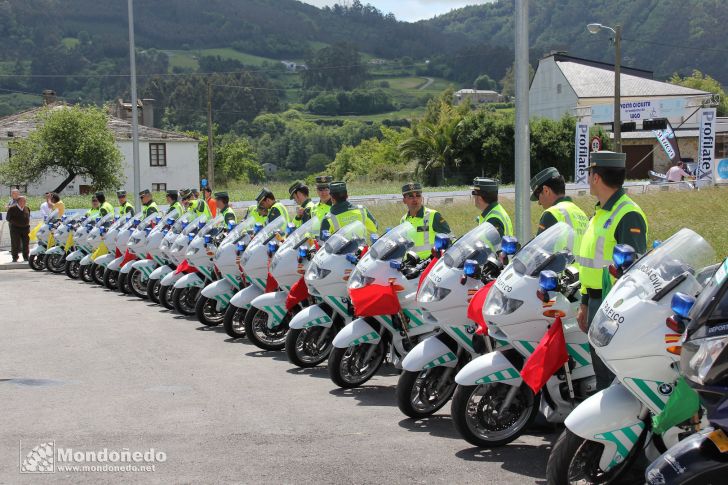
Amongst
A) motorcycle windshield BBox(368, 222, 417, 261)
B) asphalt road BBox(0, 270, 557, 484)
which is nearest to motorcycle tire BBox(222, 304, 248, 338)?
asphalt road BBox(0, 270, 557, 484)

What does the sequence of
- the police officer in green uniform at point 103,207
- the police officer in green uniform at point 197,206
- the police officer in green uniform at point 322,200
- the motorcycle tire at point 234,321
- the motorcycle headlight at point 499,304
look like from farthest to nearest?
1. the police officer in green uniform at point 103,207
2. the police officer in green uniform at point 197,206
3. the police officer in green uniform at point 322,200
4. the motorcycle tire at point 234,321
5. the motorcycle headlight at point 499,304

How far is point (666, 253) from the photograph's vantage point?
4.91 meters

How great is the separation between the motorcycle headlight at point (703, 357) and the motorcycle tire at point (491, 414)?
8.05 ft

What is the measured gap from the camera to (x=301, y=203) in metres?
12.4

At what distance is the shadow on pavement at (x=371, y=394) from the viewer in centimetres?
795

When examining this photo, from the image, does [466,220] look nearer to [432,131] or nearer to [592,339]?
[592,339]

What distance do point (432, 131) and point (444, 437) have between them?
46376 mm

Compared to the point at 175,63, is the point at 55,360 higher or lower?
lower

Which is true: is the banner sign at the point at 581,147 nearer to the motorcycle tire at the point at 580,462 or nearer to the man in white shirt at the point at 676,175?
the man in white shirt at the point at 676,175

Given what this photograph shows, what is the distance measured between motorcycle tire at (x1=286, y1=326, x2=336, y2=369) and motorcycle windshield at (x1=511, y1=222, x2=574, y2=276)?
11.7 ft

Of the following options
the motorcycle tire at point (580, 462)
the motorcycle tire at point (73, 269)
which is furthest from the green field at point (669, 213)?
the motorcycle tire at point (580, 462)

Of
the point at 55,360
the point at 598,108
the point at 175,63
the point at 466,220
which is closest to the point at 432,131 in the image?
the point at 598,108

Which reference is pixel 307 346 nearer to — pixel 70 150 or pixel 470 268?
pixel 470 268

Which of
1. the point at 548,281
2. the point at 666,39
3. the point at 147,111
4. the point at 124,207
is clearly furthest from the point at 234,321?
the point at 666,39
